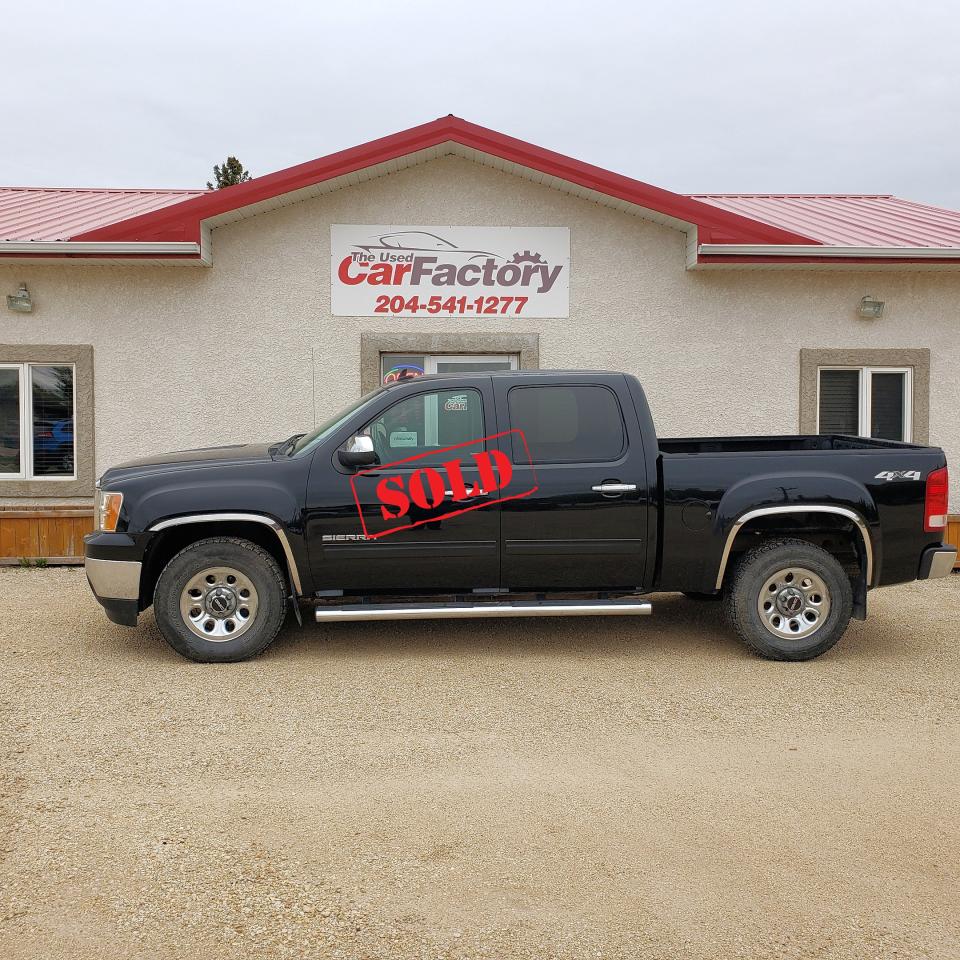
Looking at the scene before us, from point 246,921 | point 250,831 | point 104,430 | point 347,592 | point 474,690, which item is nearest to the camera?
point 246,921

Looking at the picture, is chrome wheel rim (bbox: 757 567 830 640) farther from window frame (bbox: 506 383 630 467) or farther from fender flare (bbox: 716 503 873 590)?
window frame (bbox: 506 383 630 467)

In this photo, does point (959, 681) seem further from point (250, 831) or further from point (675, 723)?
point (250, 831)

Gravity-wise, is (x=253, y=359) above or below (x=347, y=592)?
above

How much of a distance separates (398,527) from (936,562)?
367cm

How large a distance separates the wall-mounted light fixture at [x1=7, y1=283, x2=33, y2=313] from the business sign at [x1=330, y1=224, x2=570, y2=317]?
128 inches

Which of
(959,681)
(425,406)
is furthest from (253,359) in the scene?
(959,681)

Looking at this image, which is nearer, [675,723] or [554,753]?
[554,753]

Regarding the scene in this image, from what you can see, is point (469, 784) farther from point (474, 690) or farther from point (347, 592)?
point (347, 592)

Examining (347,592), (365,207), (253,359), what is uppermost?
(365,207)

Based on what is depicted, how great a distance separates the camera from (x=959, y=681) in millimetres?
5613

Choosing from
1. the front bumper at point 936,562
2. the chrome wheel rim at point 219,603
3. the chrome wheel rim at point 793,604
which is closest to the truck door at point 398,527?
the chrome wheel rim at point 219,603

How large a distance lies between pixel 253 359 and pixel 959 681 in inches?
289

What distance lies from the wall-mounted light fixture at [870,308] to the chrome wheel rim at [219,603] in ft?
24.7

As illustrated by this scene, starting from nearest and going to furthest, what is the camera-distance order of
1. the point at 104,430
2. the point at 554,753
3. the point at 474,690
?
the point at 554,753 < the point at 474,690 < the point at 104,430
